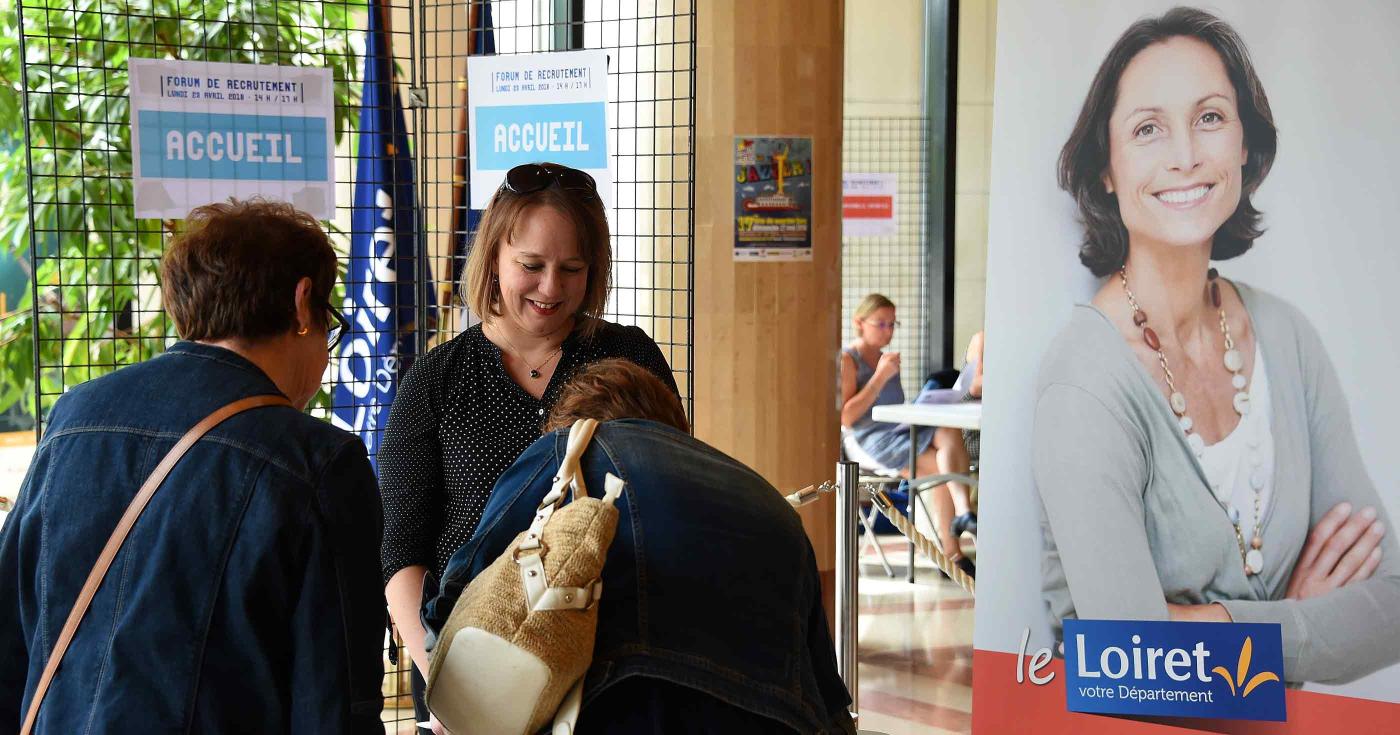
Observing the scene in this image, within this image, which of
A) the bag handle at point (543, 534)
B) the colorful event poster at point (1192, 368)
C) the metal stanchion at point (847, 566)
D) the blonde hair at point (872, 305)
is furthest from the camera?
the blonde hair at point (872, 305)

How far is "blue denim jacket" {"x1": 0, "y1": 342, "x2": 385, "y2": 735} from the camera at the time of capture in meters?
1.29

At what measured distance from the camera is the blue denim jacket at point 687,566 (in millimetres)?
1330

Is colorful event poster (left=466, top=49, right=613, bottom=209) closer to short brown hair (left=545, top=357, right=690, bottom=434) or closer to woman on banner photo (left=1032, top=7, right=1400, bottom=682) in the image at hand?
woman on banner photo (left=1032, top=7, right=1400, bottom=682)

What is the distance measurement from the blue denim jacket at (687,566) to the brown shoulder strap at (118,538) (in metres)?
0.31

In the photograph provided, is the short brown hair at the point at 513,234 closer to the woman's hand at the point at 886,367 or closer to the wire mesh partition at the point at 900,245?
the woman's hand at the point at 886,367

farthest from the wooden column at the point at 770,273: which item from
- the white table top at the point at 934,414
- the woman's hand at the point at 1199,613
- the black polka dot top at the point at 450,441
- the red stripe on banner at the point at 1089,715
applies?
the white table top at the point at 934,414

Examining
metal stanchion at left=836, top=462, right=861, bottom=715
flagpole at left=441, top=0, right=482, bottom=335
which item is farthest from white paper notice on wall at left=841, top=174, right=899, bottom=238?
metal stanchion at left=836, top=462, right=861, bottom=715

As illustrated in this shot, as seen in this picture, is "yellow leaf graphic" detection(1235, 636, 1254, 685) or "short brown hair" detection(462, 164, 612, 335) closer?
"short brown hair" detection(462, 164, 612, 335)

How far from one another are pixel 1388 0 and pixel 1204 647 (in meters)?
1.44

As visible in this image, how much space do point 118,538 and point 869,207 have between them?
795 centimetres

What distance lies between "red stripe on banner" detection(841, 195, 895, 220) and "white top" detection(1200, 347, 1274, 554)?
6207 mm

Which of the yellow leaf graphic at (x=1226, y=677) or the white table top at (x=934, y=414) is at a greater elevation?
the white table top at (x=934, y=414)

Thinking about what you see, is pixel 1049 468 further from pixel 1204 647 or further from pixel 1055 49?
pixel 1055 49

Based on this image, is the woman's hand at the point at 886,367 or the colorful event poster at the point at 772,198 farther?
the woman's hand at the point at 886,367
